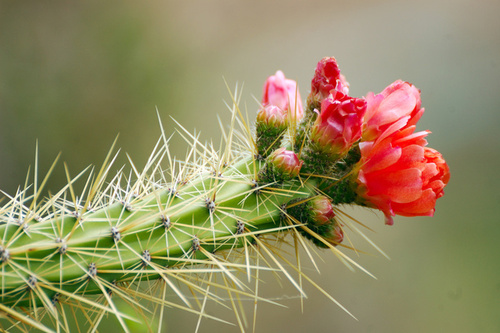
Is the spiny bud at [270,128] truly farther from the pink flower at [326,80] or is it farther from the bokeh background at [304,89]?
the bokeh background at [304,89]

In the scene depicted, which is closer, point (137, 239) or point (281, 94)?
point (137, 239)

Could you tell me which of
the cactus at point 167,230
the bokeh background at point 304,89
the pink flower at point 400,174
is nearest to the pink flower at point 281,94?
the cactus at point 167,230

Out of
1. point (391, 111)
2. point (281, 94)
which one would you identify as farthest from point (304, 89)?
point (391, 111)

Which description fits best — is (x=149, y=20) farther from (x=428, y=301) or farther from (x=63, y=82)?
(x=428, y=301)

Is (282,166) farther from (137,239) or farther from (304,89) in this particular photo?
(304,89)

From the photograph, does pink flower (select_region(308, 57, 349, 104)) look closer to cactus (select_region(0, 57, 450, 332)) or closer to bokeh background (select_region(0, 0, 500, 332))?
cactus (select_region(0, 57, 450, 332))

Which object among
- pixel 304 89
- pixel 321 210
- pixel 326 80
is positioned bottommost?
pixel 304 89

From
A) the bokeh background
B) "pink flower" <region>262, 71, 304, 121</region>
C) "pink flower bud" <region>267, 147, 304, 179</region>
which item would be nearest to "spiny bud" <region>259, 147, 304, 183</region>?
"pink flower bud" <region>267, 147, 304, 179</region>
